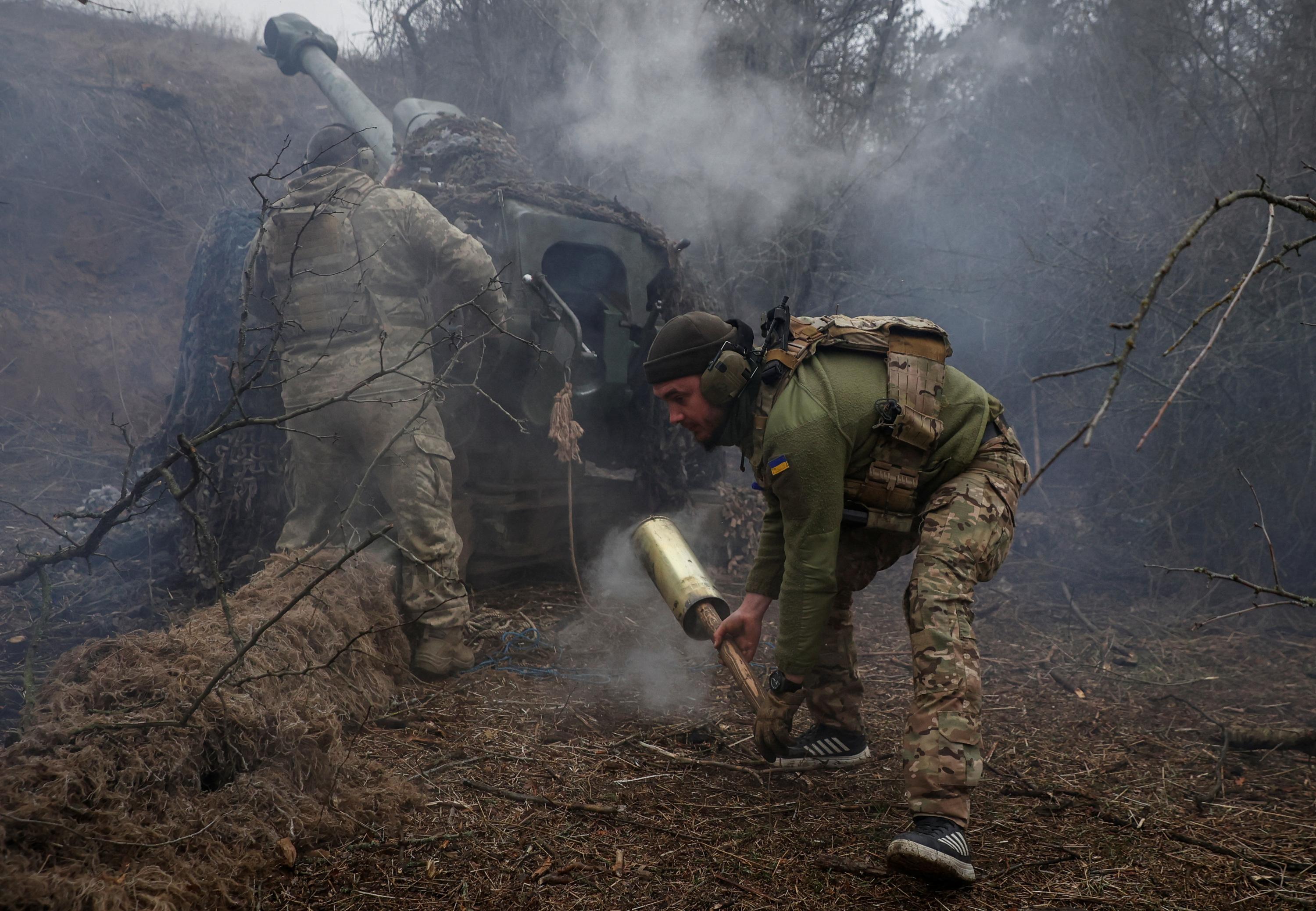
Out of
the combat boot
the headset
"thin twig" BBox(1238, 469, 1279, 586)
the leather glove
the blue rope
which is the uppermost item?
the headset

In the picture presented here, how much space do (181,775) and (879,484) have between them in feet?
7.43

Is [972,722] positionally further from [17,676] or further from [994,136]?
[994,136]

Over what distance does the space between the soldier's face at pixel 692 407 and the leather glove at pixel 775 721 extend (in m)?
0.98

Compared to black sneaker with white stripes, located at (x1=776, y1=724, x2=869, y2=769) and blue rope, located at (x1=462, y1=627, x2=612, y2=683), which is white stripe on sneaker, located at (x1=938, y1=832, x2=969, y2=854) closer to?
black sneaker with white stripes, located at (x1=776, y1=724, x2=869, y2=769)

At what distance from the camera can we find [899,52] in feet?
31.0

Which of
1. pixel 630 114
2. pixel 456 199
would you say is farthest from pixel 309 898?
pixel 630 114

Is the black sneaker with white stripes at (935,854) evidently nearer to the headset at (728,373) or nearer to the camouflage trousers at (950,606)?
the camouflage trousers at (950,606)

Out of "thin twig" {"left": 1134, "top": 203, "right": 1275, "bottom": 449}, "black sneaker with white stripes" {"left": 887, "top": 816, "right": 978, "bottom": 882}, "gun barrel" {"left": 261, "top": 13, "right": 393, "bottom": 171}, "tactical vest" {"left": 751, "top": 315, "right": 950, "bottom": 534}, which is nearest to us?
"thin twig" {"left": 1134, "top": 203, "right": 1275, "bottom": 449}

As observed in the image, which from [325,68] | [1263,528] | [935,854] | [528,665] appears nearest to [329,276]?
[528,665]

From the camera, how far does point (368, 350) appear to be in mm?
4484

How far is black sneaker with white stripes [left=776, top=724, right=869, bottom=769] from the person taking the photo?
3182 millimetres

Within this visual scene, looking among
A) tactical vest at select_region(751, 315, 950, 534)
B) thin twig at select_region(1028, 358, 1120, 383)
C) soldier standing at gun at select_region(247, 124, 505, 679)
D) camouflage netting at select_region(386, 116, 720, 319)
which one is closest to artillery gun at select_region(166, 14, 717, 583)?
camouflage netting at select_region(386, 116, 720, 319)

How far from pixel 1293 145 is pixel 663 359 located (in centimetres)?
618

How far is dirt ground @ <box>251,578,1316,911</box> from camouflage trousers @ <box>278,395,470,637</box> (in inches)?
21.1
